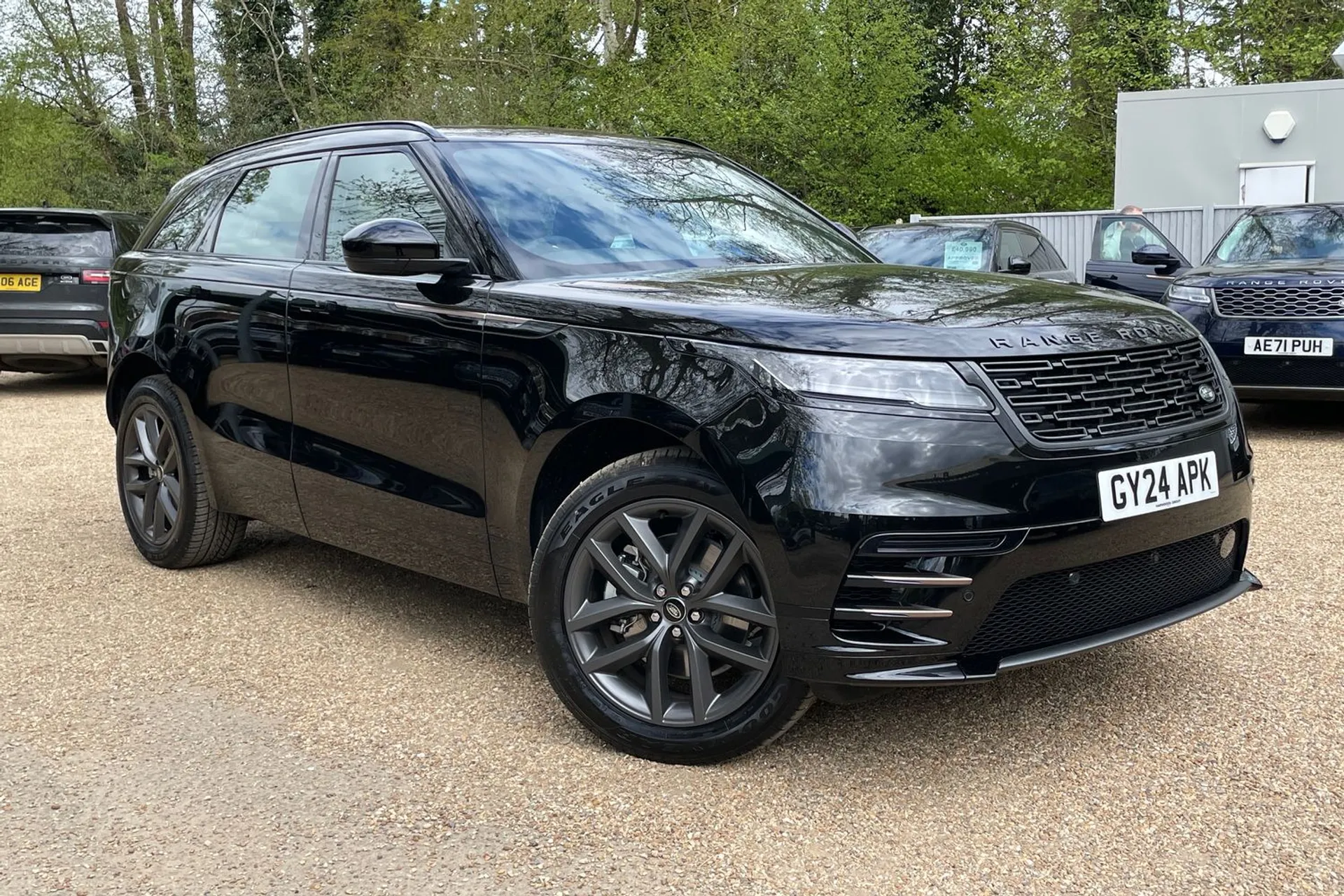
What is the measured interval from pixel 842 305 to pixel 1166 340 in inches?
34.4

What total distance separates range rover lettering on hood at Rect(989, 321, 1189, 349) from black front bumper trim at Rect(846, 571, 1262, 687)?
699 millimetres

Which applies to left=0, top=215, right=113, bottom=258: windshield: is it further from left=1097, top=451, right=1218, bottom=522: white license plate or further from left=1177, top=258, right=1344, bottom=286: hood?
left=1097, top=451, right=1218, bottom=522: white license plate

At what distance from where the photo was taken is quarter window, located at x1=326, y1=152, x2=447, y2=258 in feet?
13.0

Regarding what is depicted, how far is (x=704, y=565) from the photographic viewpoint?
3096mm

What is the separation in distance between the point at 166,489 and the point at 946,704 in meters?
3.34

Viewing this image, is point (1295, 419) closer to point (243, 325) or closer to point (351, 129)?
point (351, 129)

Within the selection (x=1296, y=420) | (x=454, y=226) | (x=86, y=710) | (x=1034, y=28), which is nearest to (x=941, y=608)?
(x=454, y=226)

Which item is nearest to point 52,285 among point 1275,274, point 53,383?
point 53,383

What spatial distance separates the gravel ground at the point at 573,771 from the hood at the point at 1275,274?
392cm

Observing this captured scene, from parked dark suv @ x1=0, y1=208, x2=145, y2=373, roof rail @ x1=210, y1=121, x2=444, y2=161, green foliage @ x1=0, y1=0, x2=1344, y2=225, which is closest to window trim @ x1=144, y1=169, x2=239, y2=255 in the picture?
roof rail @ x1=210, y1=121, x2=444, y2=161

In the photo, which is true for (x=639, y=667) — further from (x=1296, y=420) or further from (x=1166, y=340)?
(x=1296, y=420)

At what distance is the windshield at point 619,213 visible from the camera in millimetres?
3771

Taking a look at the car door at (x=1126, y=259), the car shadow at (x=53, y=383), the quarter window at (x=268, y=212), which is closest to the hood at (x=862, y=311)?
the quarter window at (x=268, y=212)

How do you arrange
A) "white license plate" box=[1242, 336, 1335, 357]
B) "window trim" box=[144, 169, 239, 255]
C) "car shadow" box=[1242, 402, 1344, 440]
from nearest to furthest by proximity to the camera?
"window trim" box=[144, 169, 239, 255], "white license plate" box=[1242, 336, 1335, 357], "car shadow" box=[1242, 402, 1344, 440]
